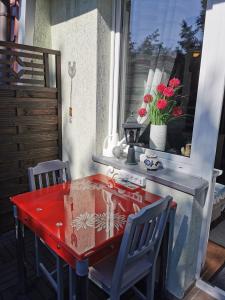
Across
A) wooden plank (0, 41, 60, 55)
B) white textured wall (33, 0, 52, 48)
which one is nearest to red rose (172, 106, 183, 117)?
wooden plank (0, 41, 60, 55)

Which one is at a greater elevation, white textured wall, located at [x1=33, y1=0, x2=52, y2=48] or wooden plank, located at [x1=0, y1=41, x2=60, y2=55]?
white textured wall, located at [x1=33, y1=0, x2=52, y2=48]

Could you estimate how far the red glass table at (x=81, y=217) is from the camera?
1.13 m

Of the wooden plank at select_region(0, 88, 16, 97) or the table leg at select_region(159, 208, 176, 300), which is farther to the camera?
the wooden plank at select_region(0, 88, 16, 97)

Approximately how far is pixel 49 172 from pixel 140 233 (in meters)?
1.08

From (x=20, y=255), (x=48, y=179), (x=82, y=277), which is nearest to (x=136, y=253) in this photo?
(x=82, y=277)

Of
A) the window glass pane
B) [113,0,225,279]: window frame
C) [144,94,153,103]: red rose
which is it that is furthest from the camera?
[144,94,153,103]: red rose

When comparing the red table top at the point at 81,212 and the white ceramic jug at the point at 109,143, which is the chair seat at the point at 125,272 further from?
the white ceramic jug at the point at 109,143

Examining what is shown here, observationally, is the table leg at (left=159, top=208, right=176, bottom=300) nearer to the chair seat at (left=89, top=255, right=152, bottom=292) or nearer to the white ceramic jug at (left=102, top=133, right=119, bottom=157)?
the chair seat at (left=89, top=255, right=152, bottom=292)

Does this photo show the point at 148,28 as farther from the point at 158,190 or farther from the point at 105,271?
the point at 105,271

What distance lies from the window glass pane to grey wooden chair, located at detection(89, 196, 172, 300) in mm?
714

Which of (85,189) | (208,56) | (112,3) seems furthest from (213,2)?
(85,189)

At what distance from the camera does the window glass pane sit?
1677mm

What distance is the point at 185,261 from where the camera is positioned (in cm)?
166

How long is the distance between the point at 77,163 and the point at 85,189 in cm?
71
